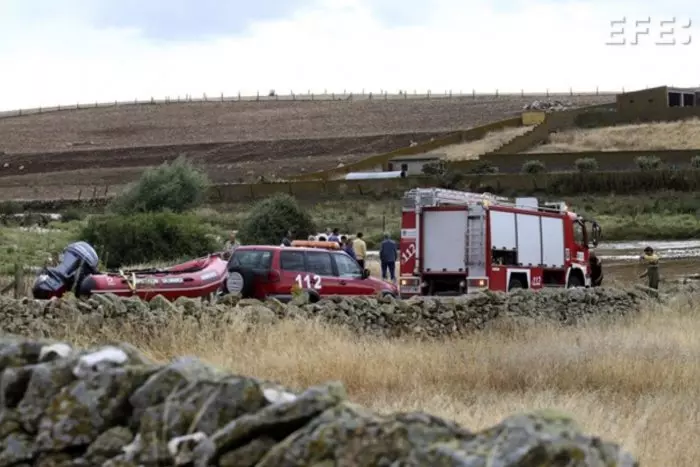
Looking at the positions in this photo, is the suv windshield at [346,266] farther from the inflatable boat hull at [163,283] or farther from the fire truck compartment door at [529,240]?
the fire truck compartment door at [529,240]

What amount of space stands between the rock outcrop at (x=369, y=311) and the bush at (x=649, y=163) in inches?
1764

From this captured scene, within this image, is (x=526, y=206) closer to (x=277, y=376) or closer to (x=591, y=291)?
(x=591, y=291)

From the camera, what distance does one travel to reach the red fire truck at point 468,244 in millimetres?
25031

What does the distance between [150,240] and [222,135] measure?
86.6 meters

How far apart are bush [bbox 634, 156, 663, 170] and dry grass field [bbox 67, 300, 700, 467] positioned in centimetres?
5119

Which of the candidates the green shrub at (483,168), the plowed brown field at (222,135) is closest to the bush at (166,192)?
the green shrub at (483,168)

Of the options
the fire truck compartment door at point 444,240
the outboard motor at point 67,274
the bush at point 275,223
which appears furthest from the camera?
the bush at point 275,223

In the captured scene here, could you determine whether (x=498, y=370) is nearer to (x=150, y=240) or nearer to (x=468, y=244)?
(x=468, y=244)

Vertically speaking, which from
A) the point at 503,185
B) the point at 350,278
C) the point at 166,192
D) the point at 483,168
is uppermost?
the point at 350,278

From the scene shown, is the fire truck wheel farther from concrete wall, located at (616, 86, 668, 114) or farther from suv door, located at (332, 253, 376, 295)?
concrete wall, located at (616, 86, 668, 114)

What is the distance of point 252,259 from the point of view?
22.1 meters

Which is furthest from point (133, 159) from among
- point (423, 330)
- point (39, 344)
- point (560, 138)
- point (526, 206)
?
point (39, 344)

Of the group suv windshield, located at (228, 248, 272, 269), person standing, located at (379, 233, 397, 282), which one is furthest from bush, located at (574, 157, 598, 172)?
suv windshield, located at (228, 248, 272, 269)

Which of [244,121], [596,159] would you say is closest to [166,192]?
[596,159]
